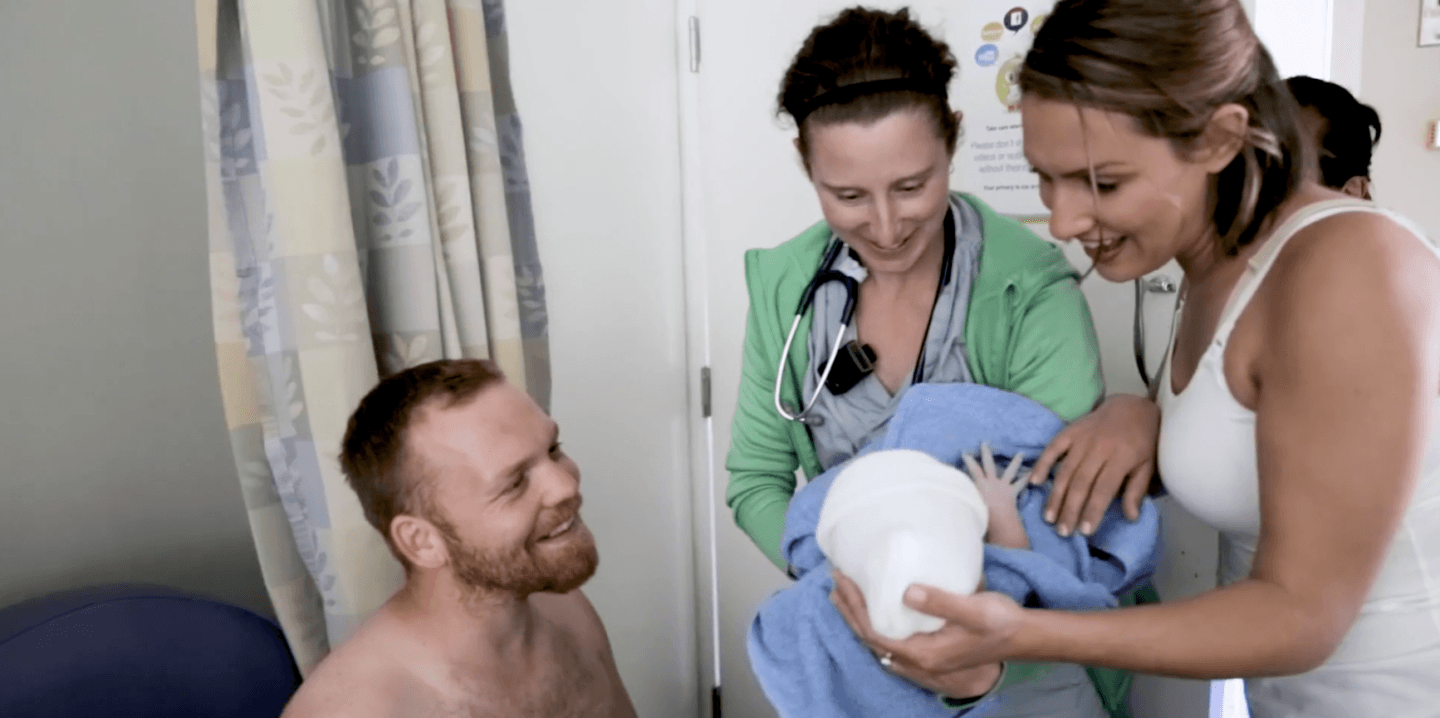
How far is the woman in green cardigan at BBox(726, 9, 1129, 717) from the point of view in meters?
1.08

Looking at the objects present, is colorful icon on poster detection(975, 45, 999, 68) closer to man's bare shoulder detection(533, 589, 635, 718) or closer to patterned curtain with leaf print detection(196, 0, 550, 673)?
Result: patterned curtain with leaf print detection(196, 0, 550, 673)

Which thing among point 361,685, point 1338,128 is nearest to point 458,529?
point 361,685

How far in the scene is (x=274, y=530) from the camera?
130 centimetres

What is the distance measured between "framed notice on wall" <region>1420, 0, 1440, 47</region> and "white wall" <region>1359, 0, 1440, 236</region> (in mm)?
14

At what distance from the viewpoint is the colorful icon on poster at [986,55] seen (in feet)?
5.76

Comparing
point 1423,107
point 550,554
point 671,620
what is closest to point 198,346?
point 550,554

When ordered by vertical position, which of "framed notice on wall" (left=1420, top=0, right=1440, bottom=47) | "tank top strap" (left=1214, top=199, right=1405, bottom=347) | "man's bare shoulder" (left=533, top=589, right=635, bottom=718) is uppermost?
"framed notice on wall" (left=1420, top=0, right=1440, bottom=47)

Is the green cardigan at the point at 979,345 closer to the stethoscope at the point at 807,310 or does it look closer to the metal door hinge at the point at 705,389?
the stethoscope at the point at 807,310

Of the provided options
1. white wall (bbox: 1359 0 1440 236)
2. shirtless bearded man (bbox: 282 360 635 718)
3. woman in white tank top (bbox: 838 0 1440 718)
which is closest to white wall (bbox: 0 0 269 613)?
shirtless bearded man (bbox: 282 360 635 718)

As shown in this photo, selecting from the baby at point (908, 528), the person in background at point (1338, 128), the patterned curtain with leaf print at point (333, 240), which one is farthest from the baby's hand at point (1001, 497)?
the person in background at point (1338, 128)

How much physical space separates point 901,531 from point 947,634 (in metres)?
0.10

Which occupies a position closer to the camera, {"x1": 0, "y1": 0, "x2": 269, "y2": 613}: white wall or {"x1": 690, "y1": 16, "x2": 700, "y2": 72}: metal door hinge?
{"x1": 0, "y1": 0, "x2": 269, "y2": 613}: white wall

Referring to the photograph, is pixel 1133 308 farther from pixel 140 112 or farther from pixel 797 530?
pixel 140 112

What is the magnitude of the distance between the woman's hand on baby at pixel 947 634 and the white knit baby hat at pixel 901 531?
0.01m
